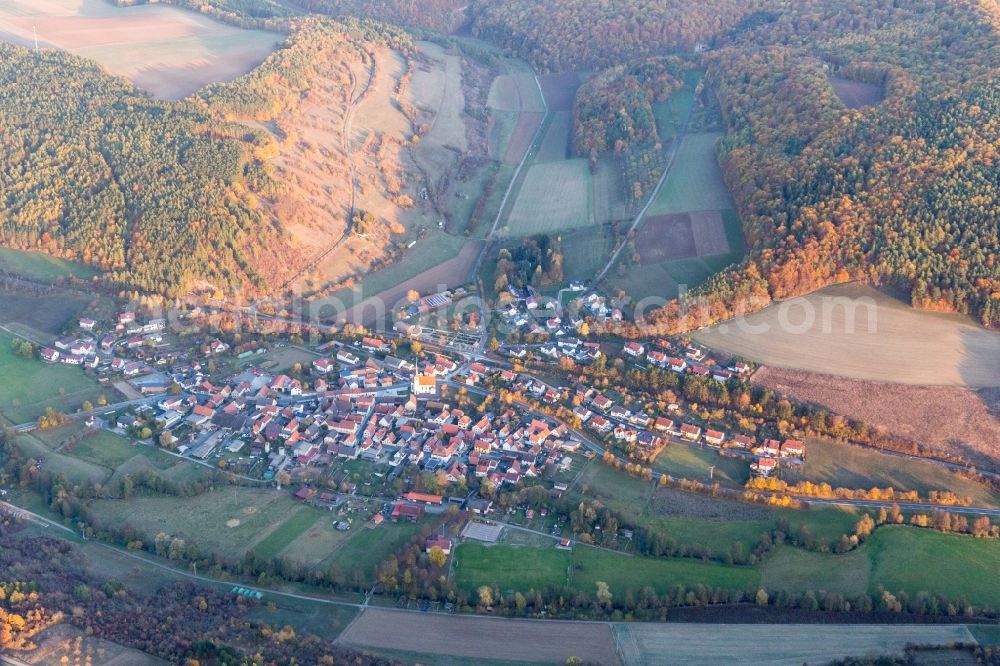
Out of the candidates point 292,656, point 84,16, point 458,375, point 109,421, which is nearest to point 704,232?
point 458,375

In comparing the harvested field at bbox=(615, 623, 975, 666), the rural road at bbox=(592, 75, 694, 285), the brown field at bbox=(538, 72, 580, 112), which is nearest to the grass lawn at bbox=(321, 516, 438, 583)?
the harvested field at bbox=(615, 623, 975, 666)

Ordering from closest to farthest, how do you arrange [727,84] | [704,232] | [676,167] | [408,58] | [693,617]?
[693,617] < [704,232] < [676,167] < [727,84] < [408,58]

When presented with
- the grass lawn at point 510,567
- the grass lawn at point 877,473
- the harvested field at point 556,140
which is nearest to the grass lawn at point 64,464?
the grass lawn at point 510,567

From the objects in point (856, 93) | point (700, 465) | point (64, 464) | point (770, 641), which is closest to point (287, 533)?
point (64, 464)

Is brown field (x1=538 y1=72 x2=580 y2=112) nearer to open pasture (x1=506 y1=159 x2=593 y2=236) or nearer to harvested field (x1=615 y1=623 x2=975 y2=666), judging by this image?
open pasture (x1=506 y1=159 x2=593 y2=236)

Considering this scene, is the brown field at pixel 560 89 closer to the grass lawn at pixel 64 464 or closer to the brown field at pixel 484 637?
the grass lawn at pixel 64 464

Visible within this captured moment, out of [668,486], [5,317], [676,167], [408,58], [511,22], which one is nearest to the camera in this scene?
[668,486]

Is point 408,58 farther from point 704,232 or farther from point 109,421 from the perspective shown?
point 109,421
